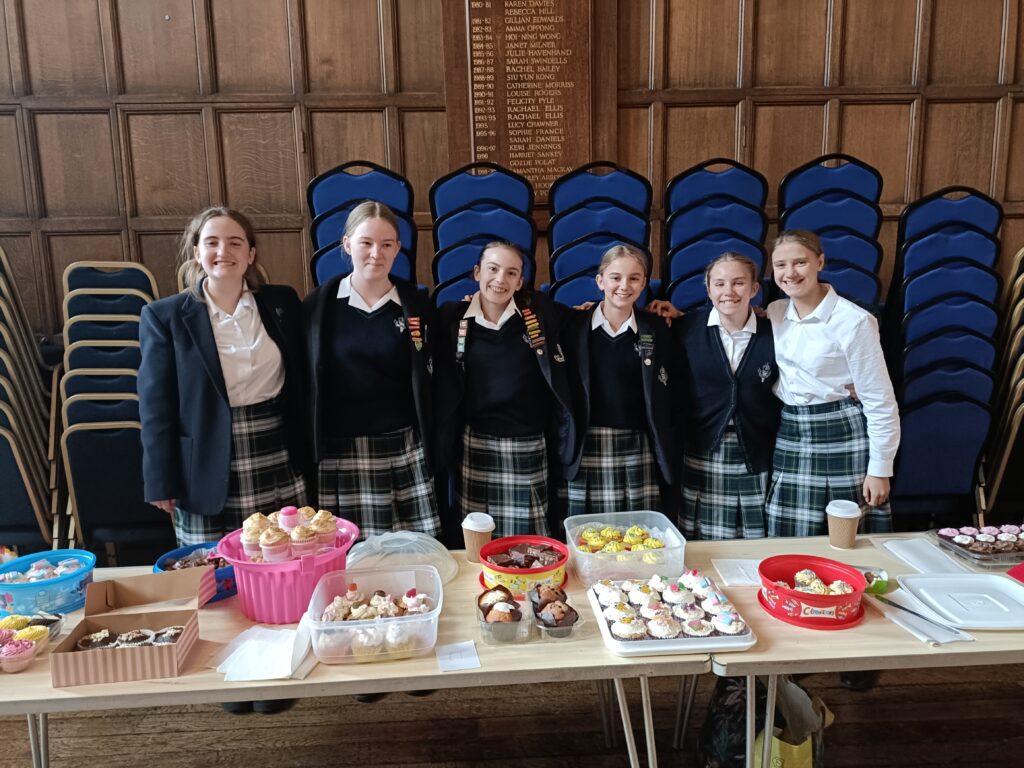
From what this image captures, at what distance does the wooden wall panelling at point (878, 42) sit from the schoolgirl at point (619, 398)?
9.53ft

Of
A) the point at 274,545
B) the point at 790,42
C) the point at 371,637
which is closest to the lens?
the point at 371,637

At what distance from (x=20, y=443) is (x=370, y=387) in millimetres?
1649

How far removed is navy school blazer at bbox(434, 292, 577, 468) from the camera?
8.02ft

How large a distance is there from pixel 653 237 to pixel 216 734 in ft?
11.6

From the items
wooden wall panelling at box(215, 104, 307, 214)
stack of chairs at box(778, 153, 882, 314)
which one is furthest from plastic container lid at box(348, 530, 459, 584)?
wooden wall panelling at box(215, 104, 307, 214)

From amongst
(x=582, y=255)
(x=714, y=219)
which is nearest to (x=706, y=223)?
(x=714, y=219)

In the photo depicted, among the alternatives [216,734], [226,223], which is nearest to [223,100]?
[226,223]

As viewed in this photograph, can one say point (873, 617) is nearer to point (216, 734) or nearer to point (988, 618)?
point (988, 618)

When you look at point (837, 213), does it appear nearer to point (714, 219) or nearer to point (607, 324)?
point (714, 219)

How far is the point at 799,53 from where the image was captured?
4.40 m

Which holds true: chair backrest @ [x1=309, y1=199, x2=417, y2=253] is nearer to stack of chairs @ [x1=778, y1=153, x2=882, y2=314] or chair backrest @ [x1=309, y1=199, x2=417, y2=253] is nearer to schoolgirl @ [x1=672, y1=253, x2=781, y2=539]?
schoolgirl @ [x1=672, y1=253, x2=781, y2=539]

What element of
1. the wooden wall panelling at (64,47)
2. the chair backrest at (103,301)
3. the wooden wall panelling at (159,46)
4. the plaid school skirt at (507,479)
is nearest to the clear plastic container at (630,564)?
the plaid school skirt at (507,479)

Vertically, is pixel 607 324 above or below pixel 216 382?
above

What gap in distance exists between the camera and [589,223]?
3289 millimetres
